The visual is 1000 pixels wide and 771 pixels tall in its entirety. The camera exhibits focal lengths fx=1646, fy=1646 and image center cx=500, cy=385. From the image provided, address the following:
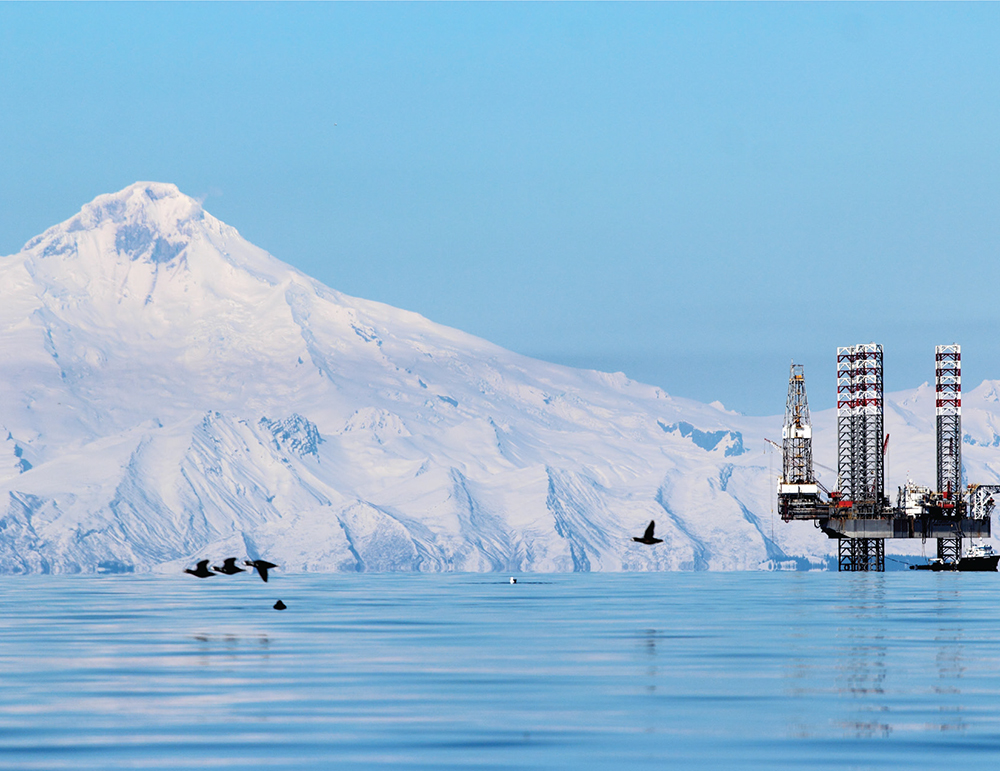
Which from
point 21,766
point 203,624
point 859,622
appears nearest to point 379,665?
point 21,766

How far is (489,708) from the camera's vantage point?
136ft

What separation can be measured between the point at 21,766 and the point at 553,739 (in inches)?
441

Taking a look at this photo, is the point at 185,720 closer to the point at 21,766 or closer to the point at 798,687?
the point at 21,766

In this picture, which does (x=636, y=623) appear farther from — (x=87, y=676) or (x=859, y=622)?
(x=87, y=676)

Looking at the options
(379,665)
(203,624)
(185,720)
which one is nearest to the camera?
(185,720)

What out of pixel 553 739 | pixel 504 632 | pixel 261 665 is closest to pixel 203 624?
pixel 504 632

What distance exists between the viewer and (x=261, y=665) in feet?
178

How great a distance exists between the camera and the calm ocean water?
3419cm

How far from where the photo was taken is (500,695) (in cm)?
4447

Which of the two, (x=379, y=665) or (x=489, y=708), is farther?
(x=379, y=665)

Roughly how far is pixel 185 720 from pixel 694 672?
717 inches

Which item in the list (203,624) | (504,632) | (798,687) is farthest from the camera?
(203,624)

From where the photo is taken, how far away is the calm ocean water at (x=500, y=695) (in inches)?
1346

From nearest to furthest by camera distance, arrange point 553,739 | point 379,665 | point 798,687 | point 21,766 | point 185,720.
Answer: point 21,766 → point 553,739 → point 185,720 → point 798,687 → point 379,665
